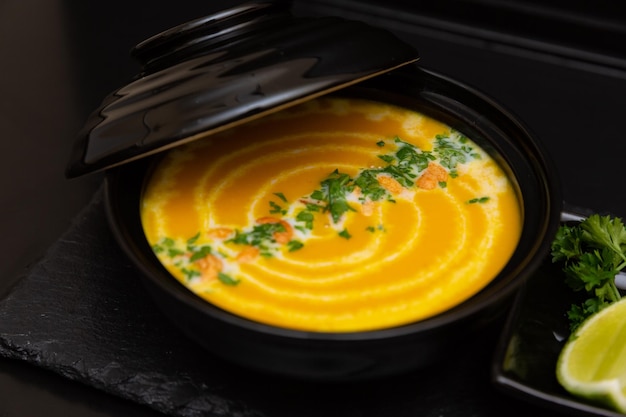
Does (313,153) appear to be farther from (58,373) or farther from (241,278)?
(58,373)

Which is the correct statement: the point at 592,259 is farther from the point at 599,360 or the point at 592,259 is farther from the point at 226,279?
the point at 226,279

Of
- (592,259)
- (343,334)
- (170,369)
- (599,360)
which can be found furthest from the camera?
(592,259)

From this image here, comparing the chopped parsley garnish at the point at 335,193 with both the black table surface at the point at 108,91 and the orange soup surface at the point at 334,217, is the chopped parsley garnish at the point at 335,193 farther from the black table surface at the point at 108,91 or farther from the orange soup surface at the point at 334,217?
the black table surface at the point at 108,91

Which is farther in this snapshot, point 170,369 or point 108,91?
point 108,91

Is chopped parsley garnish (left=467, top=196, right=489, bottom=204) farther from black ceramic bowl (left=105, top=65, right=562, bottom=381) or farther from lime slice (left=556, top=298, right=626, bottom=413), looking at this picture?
lime slice (left=556, top=298, right=626, bottom=413)

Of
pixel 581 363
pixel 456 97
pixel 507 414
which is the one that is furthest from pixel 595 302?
pixel 456 97

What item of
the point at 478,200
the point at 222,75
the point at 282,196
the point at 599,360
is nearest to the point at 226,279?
the point at 282,196
